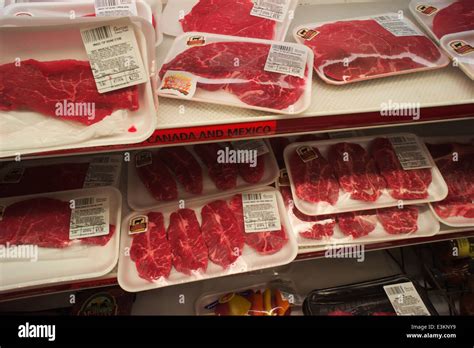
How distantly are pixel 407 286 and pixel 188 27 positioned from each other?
174 centimetres

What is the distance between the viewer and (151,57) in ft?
4.08

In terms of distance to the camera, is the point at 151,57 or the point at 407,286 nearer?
the point at 151,57

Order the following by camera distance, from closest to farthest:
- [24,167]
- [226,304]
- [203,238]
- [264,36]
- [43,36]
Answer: [43,36], [264,36], [203,238], [24,167], [226,304]

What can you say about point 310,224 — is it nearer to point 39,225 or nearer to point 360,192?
point 360,192

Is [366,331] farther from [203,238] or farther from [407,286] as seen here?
[203,238]

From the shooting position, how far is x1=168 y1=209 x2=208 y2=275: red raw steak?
167 centimetres

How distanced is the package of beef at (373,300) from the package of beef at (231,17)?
1.42m

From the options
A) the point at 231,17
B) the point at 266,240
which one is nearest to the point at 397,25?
the point at 231,17

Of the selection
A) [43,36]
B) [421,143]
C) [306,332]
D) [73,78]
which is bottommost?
[306,332]

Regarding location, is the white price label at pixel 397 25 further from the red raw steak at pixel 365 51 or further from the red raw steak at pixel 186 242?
the red raw steak at pixel 186 242

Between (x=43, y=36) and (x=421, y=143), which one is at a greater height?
(x=43, y=36)

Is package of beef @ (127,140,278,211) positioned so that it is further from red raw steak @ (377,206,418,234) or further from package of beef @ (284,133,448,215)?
red raw steak @ (377,206,418,234)

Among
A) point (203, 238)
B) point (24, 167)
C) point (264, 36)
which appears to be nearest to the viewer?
point (264, 36)

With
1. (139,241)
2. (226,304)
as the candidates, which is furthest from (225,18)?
(226,304)
